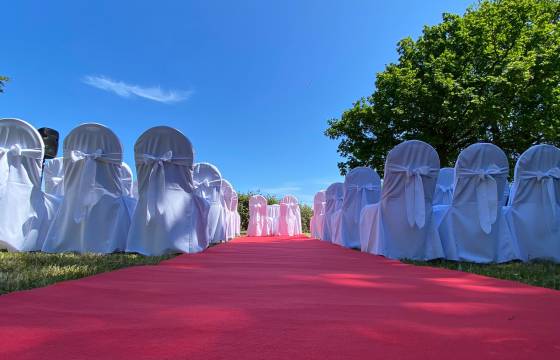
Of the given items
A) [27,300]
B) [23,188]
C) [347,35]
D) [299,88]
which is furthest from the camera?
[299,88]

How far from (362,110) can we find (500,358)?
16.7 m

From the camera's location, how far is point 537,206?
15.6 feet

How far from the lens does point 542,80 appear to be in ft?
46.6

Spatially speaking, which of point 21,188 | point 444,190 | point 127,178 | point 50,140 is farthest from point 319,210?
point 21,188

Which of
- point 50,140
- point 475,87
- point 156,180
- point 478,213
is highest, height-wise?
point 475,87

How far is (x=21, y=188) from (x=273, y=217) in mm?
10790

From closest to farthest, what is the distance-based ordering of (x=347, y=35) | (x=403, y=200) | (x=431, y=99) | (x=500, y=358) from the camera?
(x=500, y=358) → (x=403, y=200) → (x=347, y=35) → (x=431, y=99)

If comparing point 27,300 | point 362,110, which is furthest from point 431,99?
point 27,300

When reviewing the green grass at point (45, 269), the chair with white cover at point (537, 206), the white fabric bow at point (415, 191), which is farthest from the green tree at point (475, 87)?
the green grass at point (45, 269)

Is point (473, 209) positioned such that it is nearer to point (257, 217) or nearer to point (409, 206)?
point (409, 206)

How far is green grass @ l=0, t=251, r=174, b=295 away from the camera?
87.0 inches

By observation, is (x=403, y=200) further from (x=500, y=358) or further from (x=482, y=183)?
(x=500, y=358)

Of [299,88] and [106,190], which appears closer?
[106,190]

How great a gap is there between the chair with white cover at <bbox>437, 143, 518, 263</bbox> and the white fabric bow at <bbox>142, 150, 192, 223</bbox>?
11.8 ft
